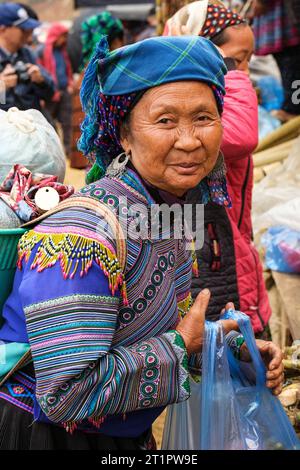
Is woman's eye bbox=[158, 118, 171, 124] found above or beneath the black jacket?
above

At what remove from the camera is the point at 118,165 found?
2.00 m

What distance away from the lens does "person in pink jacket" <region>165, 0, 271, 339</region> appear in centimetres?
290

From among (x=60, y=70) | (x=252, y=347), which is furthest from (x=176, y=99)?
(x=60, y=70)

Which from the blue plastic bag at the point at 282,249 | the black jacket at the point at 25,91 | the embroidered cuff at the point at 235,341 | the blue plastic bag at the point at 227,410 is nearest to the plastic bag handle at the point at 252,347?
the blue plastic bag at the point at 227,410

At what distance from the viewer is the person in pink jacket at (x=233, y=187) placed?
290 cm

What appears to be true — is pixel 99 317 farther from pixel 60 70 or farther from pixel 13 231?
pixel 60 70

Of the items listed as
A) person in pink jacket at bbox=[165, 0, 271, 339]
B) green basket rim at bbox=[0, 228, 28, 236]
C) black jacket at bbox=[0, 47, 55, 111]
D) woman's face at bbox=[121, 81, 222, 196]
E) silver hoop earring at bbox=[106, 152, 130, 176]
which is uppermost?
woman's face at bbox=[121, 81, 222, 196]

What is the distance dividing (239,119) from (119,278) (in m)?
1.33

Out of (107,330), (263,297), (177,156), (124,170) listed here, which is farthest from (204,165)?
(263,297)

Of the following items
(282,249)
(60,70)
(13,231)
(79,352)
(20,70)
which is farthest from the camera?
(60,70)

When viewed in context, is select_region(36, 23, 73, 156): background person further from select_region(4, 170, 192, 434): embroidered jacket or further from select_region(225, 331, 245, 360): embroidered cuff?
Answer: select_region(4, 170, 192, 434): embroidered jacket

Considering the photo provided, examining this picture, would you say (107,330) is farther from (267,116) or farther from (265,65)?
(265,65)

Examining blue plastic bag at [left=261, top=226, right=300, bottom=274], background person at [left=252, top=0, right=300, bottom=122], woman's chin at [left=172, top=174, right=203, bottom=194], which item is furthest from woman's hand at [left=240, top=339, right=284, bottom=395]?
background person at [left=252, top=0, right=300, bottom=122]

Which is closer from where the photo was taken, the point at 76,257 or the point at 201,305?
the point at 76,257
